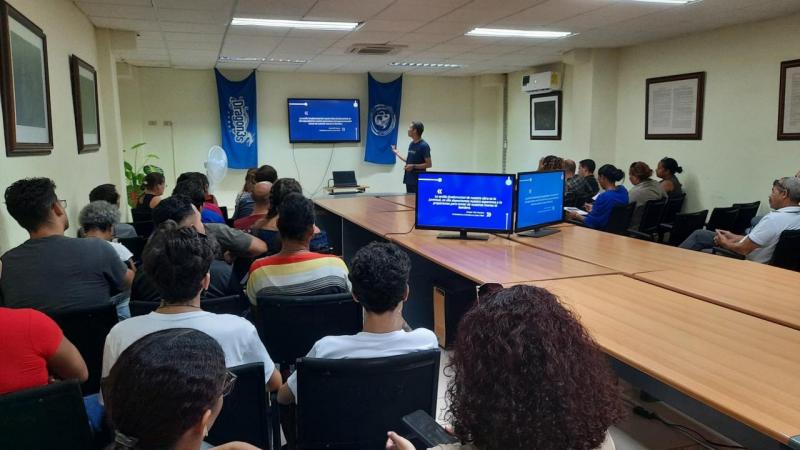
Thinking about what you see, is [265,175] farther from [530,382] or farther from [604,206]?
[530,382]

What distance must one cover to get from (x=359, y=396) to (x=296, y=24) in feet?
15.9

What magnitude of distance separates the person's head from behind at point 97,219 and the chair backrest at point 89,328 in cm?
114

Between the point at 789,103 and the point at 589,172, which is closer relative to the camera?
the point at 789,103

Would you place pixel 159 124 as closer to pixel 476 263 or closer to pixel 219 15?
pixel 219 15

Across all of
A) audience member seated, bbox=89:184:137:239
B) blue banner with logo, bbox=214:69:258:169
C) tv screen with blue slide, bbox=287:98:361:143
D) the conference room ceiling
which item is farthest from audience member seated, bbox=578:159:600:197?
blue banner with logo, bbox=214:69:258:169

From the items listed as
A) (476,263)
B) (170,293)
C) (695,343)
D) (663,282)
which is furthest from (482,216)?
(170,293)

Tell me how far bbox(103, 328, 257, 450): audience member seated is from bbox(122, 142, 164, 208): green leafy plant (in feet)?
22.3

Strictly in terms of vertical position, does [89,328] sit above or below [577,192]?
below

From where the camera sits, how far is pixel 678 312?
6.61 ft

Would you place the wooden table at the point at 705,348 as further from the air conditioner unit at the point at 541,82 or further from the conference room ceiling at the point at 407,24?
the air conditioner unit at the point at 541,82

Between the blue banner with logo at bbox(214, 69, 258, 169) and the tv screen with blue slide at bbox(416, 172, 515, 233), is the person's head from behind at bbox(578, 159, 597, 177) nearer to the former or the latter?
the tv screen with blue slide at bbox(416, 172, 515, 233)

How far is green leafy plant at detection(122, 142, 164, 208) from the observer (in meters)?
7.68

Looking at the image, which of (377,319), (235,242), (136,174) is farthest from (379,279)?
(136,174)

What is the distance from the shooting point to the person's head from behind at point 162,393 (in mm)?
915
